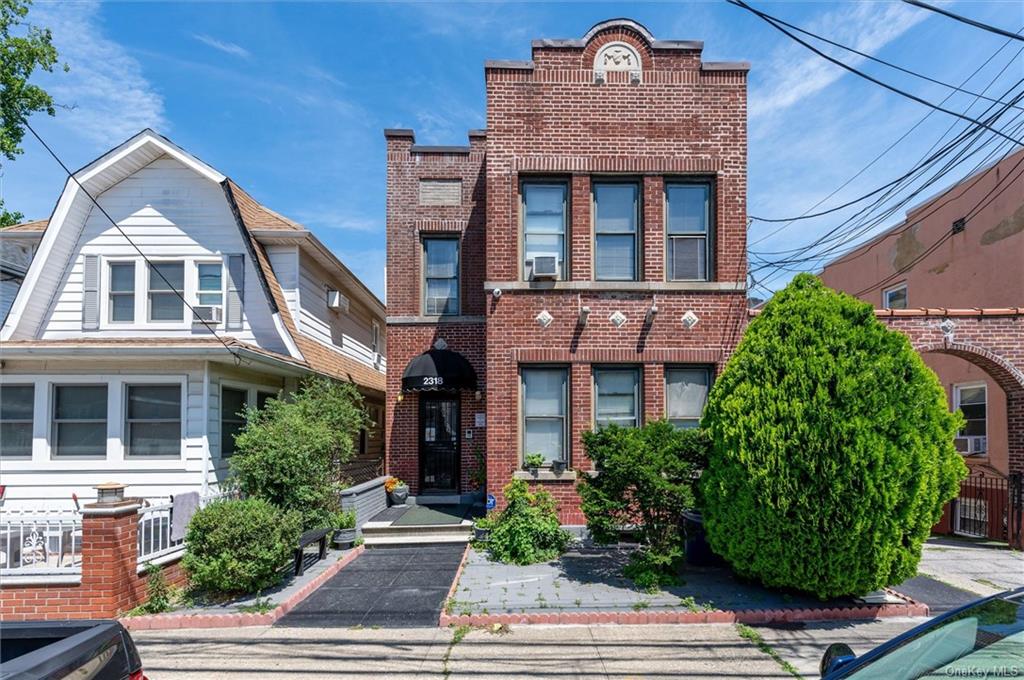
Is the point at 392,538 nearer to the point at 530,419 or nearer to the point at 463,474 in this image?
the point at 463,474

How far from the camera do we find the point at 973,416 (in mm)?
13727

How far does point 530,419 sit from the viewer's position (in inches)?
400

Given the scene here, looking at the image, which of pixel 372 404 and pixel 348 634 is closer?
pixel 348 634

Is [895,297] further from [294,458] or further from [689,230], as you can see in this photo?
[294,458]

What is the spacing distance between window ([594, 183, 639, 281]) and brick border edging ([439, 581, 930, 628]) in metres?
5.83

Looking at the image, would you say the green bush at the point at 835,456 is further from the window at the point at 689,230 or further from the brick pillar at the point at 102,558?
the brick pillar at the point at 102,558

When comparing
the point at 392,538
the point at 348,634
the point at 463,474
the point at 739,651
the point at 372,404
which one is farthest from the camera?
the point at 372,404

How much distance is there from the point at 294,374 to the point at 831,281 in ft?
63.5

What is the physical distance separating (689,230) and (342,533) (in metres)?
8.48

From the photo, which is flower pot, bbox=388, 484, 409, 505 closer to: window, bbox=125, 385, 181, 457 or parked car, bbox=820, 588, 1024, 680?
window, bbox=125, 385, 181, 457

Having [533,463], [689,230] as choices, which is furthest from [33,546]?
[689,230]

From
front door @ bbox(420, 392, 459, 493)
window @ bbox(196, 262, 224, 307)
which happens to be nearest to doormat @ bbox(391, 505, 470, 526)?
front door @ bbox(420, 392, 459, 493)

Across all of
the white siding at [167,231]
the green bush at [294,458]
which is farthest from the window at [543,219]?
the white siding at [167,231]

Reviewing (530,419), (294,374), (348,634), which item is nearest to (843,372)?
(530,419)
